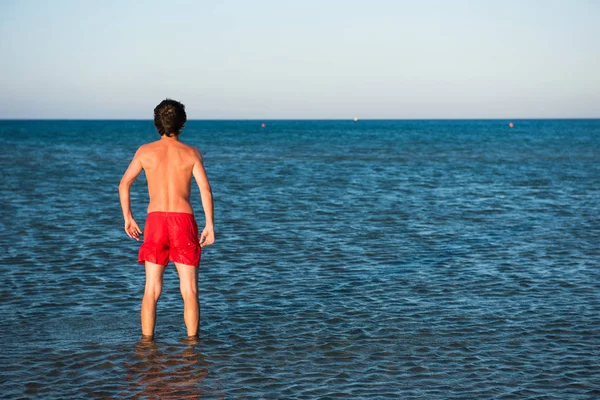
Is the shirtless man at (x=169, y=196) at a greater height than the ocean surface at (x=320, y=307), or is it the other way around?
the shirtless man at (x=169, y=196)

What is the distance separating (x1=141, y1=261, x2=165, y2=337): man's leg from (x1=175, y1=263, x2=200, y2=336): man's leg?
0.61 ft

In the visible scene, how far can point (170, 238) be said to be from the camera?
663 cm

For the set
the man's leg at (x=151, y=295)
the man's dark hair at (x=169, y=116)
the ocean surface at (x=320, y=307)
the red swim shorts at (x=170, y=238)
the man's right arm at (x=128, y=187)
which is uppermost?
the man's dark hair at (x=169, y=116)

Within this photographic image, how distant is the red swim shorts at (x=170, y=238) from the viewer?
659 centimetres

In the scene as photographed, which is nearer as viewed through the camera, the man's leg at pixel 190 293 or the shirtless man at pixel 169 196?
the shirtless man at pixel 169 196

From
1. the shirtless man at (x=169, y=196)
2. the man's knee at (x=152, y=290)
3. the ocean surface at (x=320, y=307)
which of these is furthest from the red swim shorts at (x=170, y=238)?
the ocean surface at (x=320, y=307)

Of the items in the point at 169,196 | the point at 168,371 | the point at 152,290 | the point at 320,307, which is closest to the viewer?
the point at 168,371

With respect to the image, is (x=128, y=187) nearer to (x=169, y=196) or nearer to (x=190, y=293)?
(x=169, y=196)

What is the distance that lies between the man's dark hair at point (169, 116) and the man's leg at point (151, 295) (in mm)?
1165

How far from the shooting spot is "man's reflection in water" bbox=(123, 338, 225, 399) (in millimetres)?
5762

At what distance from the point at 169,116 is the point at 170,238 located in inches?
41.1

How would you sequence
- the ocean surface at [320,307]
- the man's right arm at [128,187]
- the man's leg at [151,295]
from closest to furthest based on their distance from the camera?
the ocean surface at [320,307]
the man's right arm at [128,187]
the man's leg at [151,295]

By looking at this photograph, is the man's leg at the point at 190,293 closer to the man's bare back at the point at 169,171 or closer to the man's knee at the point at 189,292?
the man's knee at the point at 189,292

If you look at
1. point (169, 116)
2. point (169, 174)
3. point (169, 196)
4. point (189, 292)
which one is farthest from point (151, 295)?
point (169, 116)
